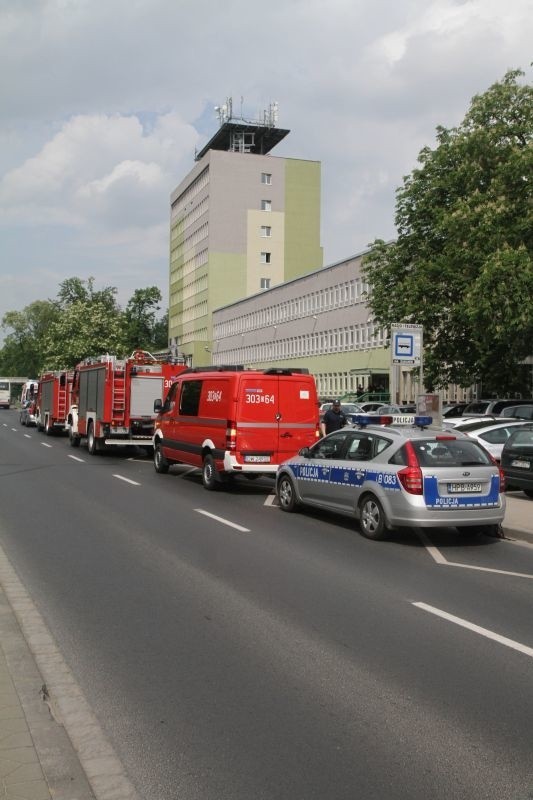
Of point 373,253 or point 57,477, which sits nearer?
point 57,477

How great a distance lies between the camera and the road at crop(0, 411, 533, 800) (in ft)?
13.2

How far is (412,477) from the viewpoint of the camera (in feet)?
34.8

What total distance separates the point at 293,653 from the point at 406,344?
1215cm

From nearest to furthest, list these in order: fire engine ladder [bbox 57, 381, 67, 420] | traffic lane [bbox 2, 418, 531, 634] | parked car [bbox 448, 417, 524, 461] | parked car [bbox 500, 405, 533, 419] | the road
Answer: the road → traffic lane [bbox 2, 418, 531, 634] → parked car [bbox 448, 417, 524, 461] → parked car [bbox 500, 405, 533, 419] → fire engine ladder [bbox 57, 381, 67, 420]

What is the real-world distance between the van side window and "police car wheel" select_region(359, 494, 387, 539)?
693 cm

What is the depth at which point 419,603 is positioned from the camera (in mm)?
7453

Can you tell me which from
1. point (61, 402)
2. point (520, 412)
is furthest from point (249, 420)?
point (61, 402)

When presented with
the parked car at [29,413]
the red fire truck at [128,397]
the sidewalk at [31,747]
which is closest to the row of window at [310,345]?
the parked car at [29,413]

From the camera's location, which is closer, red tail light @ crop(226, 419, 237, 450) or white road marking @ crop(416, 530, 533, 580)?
white road marking @ crop(416, 530, 533, 580)

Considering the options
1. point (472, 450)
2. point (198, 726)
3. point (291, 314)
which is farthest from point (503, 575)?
point (291, 314)

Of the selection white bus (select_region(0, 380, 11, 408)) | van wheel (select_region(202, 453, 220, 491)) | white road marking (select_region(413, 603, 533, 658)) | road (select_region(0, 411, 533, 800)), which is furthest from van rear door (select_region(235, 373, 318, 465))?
white bus (select_region(0, 380, 11, 408))

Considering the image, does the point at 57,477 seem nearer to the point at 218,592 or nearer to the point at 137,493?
the point at 137,493

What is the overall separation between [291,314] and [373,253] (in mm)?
35480

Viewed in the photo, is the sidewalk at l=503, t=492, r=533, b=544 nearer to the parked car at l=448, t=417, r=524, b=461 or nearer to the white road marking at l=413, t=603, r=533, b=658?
the parked car at l=448, t=417, r=524, b=461
